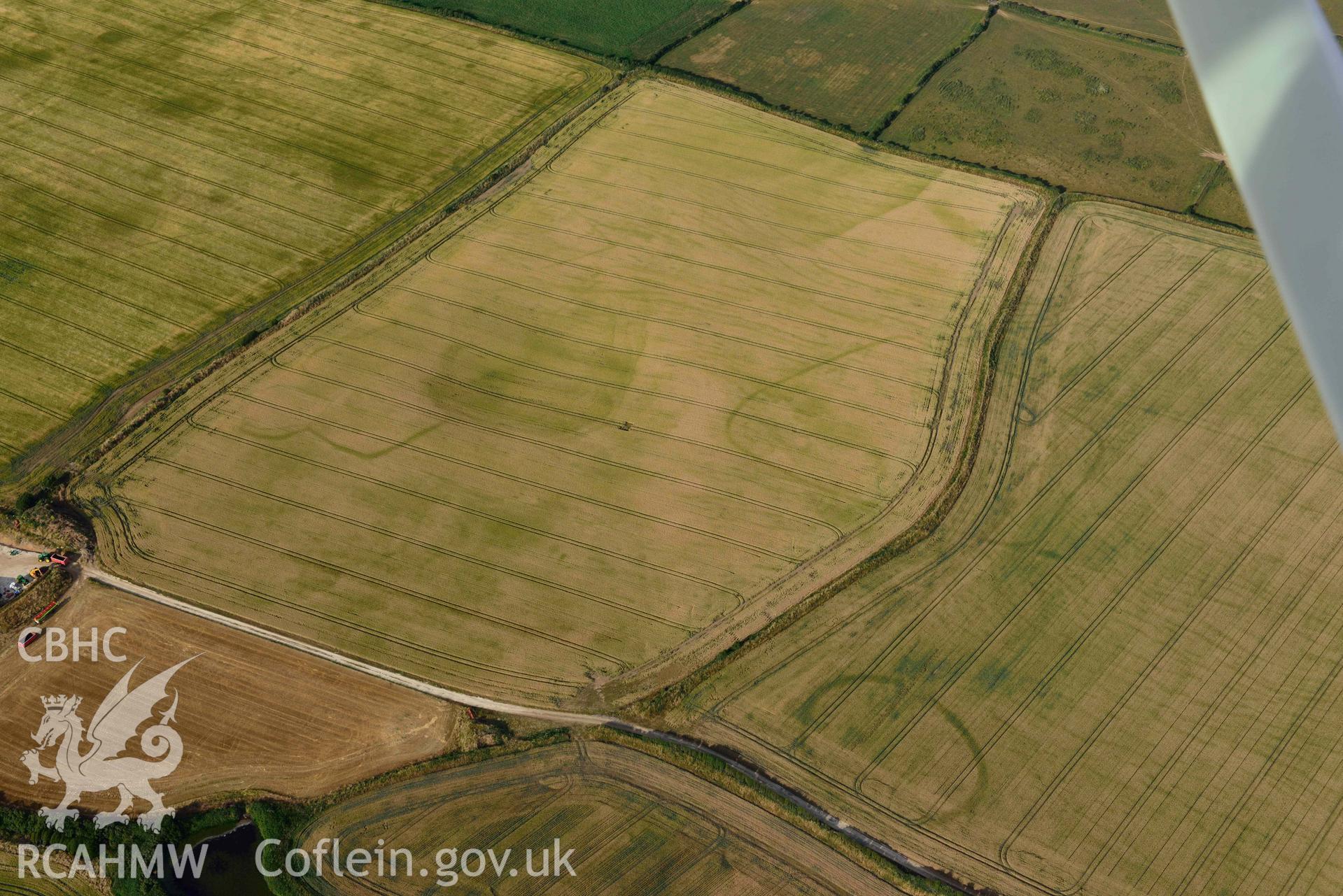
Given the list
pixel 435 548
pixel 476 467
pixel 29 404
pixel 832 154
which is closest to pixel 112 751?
pixel 435 548

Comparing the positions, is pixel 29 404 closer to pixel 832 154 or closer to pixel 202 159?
pixel 202 159

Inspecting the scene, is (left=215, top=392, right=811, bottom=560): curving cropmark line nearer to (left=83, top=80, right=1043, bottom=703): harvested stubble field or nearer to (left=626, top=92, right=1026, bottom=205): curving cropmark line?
(left=83, top=80, right=1043, bottom=703): harvested stubble field

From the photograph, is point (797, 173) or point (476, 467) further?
point (797, 173)

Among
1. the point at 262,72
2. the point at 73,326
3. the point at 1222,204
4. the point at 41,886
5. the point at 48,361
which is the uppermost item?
the point at 262,72

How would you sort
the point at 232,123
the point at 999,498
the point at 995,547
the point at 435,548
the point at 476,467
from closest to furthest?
the point at 435,548, the point at 995,547, the point at 999,498, the point at 476,467, the point at 232,123

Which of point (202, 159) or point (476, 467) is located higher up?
point (202, 159)

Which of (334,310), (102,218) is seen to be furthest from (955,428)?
(102,218)

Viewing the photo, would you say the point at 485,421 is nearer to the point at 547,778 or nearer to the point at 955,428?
the point at 547,778
